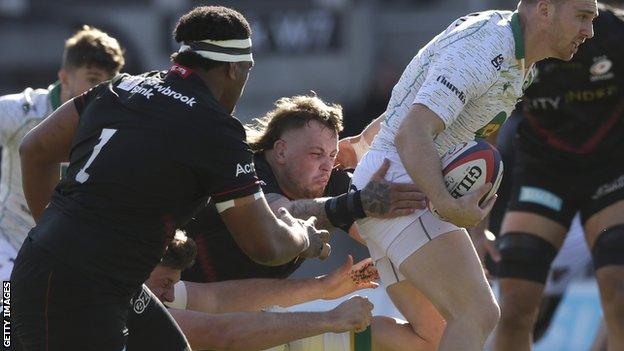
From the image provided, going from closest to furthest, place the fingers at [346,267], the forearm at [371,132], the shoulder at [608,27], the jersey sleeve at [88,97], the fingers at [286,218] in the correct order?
the jersey sleeve at [88,97]
the fingers at [286,218]
the fingers at [346,267]
the forearm at [371,132]
the shoulder at [608,27]

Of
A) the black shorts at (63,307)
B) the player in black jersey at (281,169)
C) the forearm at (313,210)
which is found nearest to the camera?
the black shorts at (63,307)

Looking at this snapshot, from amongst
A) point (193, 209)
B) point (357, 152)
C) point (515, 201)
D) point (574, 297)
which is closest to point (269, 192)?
point (357, 152)

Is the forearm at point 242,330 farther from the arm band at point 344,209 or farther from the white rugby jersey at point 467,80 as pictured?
the white rugby jersey at point 467,80

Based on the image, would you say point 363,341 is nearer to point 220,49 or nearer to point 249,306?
point 249,306

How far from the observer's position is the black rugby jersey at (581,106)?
737 cm

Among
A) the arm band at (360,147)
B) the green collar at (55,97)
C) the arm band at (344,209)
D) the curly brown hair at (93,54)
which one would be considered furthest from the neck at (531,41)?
the green collar at (55,97)

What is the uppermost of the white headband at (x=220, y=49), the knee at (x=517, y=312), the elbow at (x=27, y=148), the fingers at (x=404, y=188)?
the white headband at (x=220, y=49)

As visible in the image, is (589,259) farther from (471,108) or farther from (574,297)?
(471,108)

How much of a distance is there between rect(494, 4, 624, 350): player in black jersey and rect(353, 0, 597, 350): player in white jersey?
1749mm

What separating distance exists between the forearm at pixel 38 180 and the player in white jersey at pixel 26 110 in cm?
164

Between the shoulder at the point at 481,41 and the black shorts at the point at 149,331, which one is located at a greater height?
the shoulder at the point at 481,41

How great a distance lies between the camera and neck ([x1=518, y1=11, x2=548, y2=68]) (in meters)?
5.42

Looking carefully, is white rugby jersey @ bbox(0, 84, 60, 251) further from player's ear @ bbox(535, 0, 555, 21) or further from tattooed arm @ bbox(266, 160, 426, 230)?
player's ear @ bbox(535, 0, 555, 21)

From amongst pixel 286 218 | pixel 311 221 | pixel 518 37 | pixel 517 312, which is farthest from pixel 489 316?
pixel 517 312
